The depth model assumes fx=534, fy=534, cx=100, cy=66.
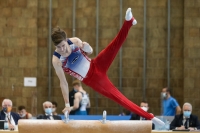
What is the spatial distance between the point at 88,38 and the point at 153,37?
5.52ft

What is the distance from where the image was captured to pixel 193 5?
1339cm

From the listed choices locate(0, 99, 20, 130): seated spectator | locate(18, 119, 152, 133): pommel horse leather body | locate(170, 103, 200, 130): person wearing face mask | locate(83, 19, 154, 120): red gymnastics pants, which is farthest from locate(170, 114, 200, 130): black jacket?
locate(18, 119, 152, 133): pommel horse leather body

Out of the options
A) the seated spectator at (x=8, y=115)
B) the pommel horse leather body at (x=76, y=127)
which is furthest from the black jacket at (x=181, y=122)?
the pommel horse leather body at (x=76, y=127)

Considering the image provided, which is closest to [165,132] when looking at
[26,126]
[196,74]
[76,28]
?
[26,126]

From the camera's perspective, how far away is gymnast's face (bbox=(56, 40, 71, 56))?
653 centimetres

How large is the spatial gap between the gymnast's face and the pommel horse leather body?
0.93 m

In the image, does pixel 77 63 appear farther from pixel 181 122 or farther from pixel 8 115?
pixel 181 122

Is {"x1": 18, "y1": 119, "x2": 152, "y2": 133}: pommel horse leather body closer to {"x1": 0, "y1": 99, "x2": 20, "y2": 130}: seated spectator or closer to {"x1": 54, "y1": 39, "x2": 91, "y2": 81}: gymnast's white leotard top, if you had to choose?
{"x1": 54, "y1": 39, "x2": 91, "y2": 81}: gymnast's white leotard top

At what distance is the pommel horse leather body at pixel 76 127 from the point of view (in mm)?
6246

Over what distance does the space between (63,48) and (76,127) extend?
102 centimetres

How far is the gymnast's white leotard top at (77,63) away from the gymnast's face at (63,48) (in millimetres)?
134

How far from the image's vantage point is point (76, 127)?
6250 mm

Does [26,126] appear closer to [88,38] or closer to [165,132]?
[165,132]

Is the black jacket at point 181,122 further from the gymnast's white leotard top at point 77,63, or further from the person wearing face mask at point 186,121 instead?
the gymnast's white leotard top at point 77,63
